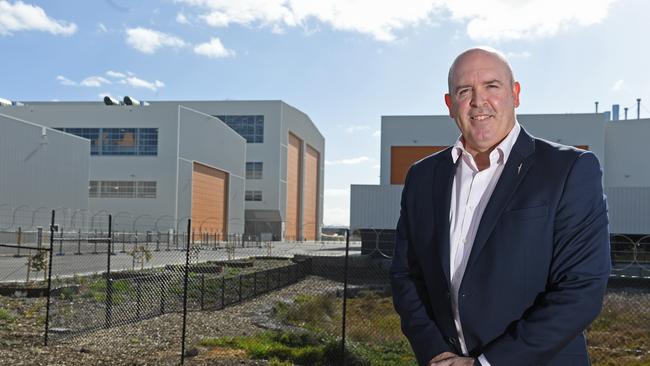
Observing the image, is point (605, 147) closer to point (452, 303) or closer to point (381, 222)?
point (381, 222)

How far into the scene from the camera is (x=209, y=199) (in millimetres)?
60062

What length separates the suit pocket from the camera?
2.13 metres

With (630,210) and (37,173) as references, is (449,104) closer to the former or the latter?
(630,210)

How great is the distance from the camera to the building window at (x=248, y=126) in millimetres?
74000

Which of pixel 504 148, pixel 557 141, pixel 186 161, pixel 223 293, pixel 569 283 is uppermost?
pixel 557 141

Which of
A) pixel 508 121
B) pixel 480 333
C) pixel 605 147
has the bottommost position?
pixel 480 333

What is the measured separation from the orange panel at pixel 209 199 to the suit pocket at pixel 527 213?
54.8m

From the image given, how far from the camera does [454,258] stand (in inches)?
91.0

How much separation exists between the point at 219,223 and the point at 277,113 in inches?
581

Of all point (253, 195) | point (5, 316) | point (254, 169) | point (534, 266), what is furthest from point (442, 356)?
point (253, 195)

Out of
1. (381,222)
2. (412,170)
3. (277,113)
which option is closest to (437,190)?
(412,170)

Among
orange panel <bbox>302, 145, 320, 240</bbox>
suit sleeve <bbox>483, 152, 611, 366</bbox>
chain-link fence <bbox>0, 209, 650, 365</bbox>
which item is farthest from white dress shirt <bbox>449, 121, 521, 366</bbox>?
orange panel <bbox>302, 145, 320, 240</bbox>

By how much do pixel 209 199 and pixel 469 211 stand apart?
193ft

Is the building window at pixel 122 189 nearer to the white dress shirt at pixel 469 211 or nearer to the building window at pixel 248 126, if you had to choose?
the building window at pixel 248 126
